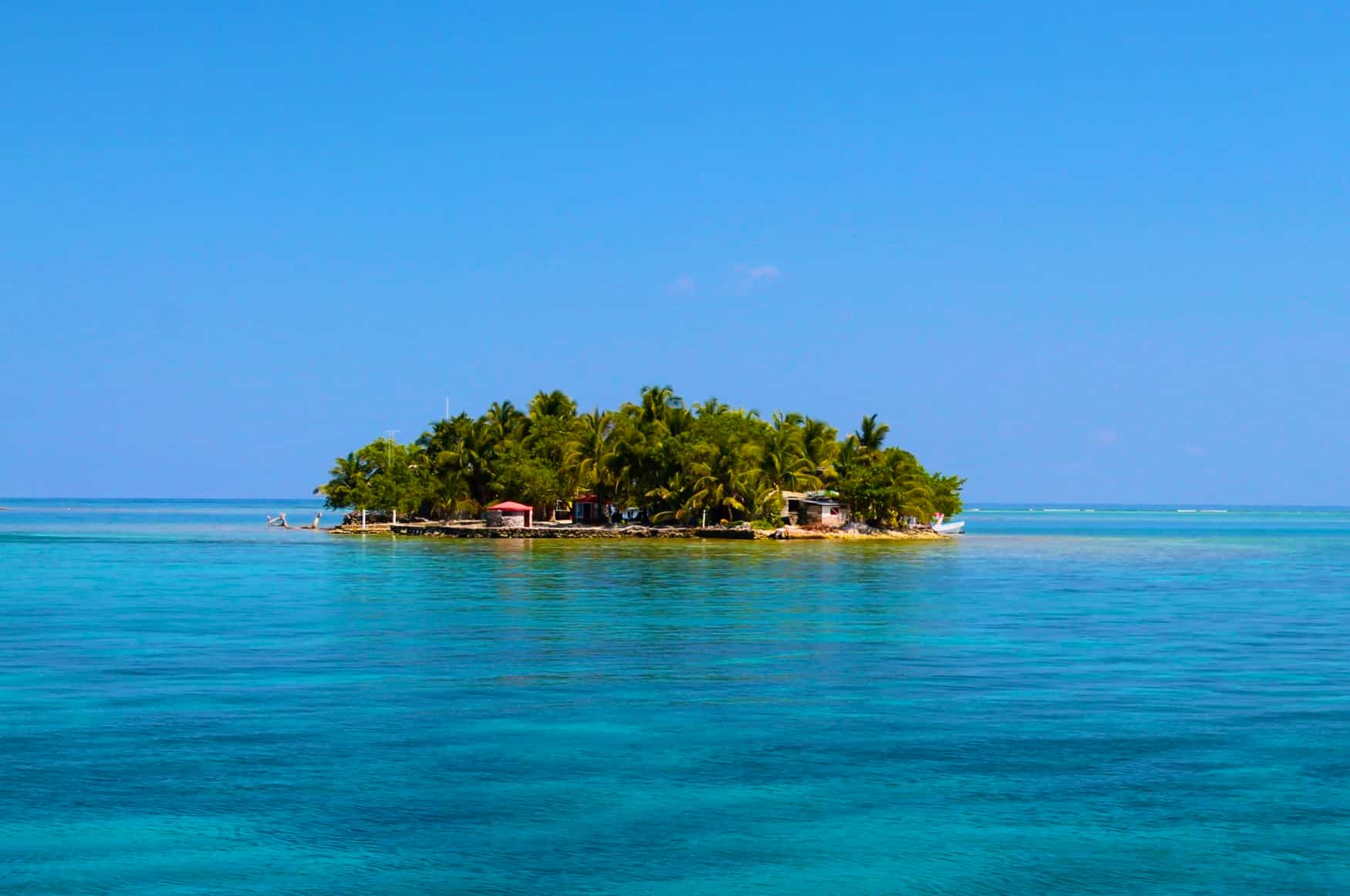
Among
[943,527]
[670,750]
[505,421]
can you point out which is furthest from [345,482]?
[670,750]

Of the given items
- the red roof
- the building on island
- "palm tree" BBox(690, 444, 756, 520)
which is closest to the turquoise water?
"palm tree" BBox(690, 444, 756, 520)

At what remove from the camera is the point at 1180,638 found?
30.6m

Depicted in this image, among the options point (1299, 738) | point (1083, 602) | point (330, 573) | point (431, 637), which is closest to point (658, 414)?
point (330, 573)

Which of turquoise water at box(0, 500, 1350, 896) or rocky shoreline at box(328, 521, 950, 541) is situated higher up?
rocky shoreline at box(328, 521, 950, 541)

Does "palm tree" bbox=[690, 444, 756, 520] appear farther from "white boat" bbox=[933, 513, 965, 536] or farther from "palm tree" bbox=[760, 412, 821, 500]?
"white boat" bbox=[933, 513, 965, 536]

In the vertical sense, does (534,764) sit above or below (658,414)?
below

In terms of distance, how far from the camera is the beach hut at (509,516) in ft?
336

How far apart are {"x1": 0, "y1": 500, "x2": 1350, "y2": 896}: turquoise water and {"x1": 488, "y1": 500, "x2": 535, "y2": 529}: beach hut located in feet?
210

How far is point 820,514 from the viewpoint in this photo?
10412 centimetres

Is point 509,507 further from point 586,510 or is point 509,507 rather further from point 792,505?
point 792,505

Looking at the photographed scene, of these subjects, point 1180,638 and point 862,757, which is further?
point 1180,638

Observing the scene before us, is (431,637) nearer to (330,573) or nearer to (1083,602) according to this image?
(1083,602)

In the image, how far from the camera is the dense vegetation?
96.7 metres

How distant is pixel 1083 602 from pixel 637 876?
109 feet
